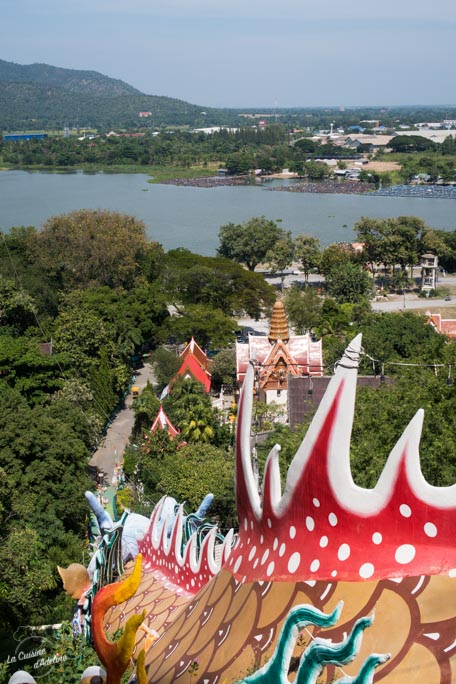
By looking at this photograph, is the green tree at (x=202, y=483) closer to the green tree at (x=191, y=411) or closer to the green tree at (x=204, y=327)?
the green tree at (x=191, y=411)

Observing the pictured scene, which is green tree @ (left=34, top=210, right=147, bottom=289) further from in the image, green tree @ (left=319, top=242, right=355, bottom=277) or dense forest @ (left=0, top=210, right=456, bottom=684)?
green tree @ (left=319, top=242, right=355, bottom=277)

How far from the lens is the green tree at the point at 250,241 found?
1847 inches

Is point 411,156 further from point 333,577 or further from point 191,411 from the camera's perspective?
point 333,577

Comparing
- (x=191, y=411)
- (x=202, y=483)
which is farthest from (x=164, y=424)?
(x=202, y=483)

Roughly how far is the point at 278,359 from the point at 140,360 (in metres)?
8.45

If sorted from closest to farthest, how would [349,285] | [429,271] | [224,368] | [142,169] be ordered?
1. [224,368]
2. [349,285]
3. [429,271]
4. [142,169]

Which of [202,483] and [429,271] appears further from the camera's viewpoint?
[429,271]

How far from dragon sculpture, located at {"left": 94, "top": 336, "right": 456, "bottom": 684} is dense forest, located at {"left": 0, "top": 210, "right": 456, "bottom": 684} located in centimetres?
325

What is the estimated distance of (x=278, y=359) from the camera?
24.1 meters

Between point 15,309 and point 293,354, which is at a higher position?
point 15,309

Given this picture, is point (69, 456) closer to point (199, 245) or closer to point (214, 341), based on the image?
point (214, 341)

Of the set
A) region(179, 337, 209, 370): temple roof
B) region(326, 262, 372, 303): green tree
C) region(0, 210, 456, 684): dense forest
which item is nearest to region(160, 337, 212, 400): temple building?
region(179, 337, 209, 370): temple roof

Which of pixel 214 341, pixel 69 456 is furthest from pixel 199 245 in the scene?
pixel 69 456

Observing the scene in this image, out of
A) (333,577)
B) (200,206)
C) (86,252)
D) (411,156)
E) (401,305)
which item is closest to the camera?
(333,577)
